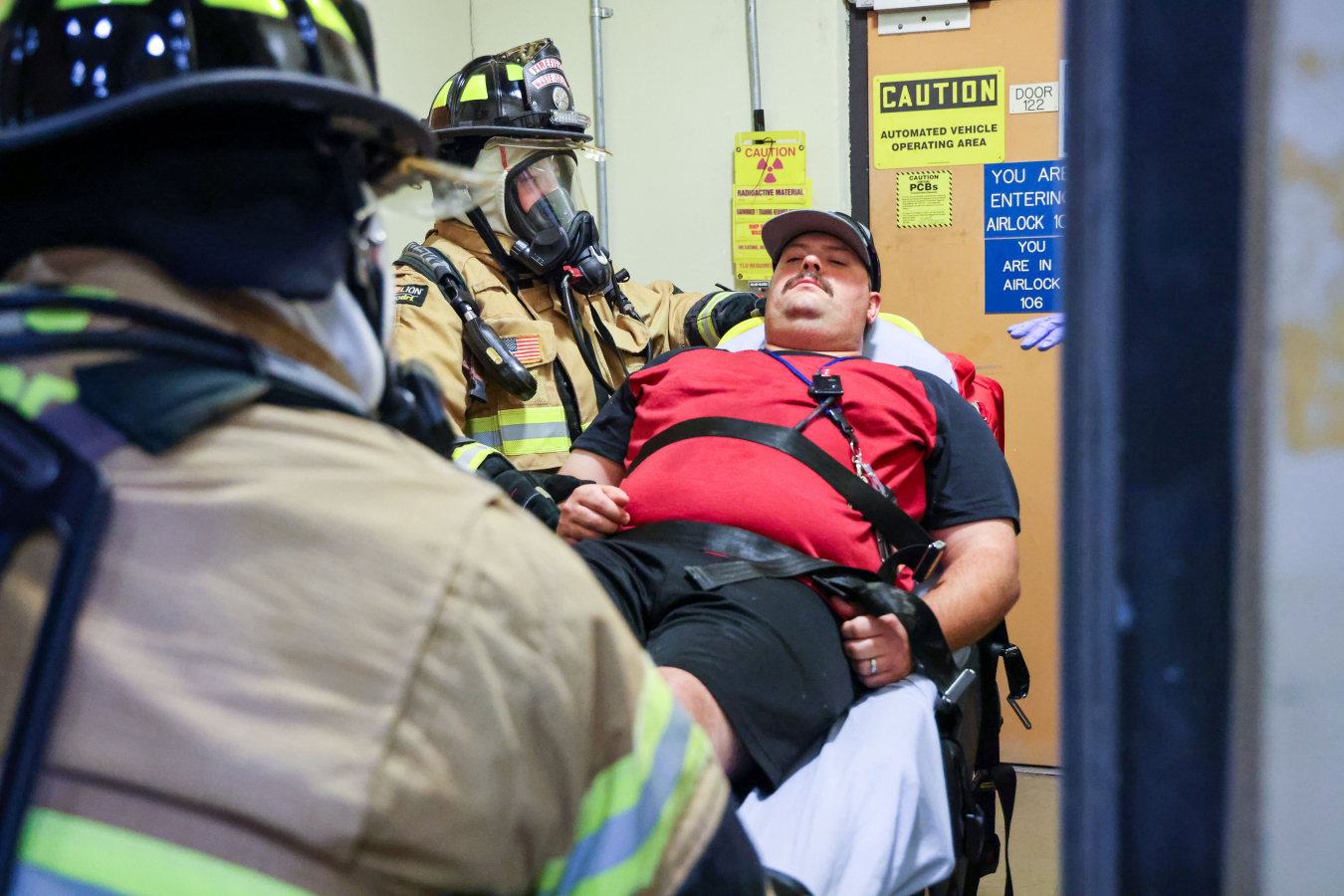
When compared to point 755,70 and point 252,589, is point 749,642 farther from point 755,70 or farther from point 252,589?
point 755,70

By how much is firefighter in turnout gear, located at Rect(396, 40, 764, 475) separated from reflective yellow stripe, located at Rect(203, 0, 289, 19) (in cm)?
134

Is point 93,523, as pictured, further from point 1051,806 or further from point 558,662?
point 1051,806

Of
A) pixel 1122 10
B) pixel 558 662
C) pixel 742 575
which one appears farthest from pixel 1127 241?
pixel 742 575

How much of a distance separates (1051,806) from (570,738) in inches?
91.7

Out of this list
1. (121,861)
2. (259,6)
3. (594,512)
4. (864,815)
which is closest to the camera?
(121,861)

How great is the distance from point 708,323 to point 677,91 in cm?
79

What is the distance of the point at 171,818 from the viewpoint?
401mm

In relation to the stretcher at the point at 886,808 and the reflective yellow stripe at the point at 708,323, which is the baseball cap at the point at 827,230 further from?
the stretcher at the point at 886,808

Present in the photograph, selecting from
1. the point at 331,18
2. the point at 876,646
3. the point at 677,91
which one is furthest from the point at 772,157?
the point at 331,18

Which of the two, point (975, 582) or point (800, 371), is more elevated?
point (800, 371)

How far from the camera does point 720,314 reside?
2.34m

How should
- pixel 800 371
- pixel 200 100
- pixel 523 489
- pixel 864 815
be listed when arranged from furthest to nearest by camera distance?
1. pixel 800 371
2. pixel 523 489
3. pixel 864 815
4. pixel 200 100

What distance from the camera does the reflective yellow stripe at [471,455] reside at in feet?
5.80

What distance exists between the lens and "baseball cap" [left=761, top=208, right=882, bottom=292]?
203 centimetres
